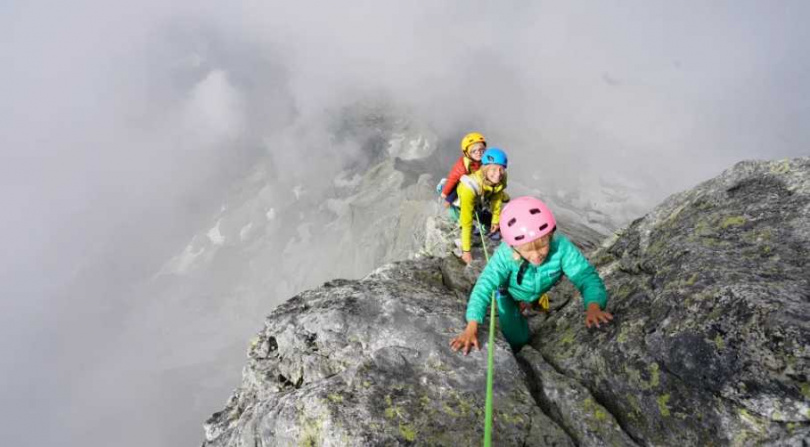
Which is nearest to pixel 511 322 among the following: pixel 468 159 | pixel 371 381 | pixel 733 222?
pixel 371 381

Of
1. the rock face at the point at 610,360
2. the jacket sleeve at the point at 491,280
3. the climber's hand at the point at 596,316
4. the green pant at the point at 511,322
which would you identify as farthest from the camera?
the green pant at the point at 511,322

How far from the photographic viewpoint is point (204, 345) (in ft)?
602

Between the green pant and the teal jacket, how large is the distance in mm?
293

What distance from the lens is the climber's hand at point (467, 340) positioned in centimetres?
633

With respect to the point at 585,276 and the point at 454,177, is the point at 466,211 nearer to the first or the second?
the point at 454,177

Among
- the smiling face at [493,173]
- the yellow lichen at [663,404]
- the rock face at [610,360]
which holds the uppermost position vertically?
the smiling face at [493,173]

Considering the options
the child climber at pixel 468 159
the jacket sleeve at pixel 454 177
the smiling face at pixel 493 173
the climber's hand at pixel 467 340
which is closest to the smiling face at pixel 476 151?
the child climber at pixel 468 159

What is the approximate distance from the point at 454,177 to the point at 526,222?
7771mm

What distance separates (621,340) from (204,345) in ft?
683

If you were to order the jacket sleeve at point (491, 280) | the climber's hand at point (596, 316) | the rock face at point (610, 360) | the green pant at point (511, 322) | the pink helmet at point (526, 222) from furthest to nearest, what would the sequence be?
1. the green pant at point (511, 322)
2. the jacket sleeve at point (491, 280)
3. the climber's hand at point (596, 316)
4. the pink helmet at point (526, 222)
5. the rock face at point (610, 360)

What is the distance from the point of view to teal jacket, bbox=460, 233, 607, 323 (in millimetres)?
6629

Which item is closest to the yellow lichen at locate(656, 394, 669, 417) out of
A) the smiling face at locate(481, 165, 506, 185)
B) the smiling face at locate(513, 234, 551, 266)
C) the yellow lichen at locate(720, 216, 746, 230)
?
the smiling face at locate(513, 234, 551, 266)

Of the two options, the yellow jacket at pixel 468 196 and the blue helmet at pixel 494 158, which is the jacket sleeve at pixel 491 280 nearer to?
the yellow jacket at pixel 468 196

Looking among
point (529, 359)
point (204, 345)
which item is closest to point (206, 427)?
point (529, 359)
